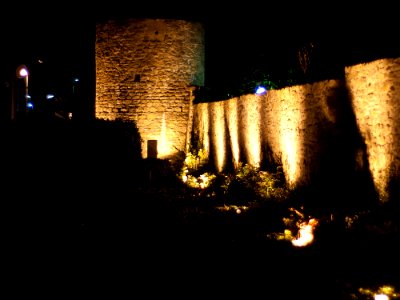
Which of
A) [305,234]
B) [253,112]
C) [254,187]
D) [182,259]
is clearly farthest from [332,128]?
[253,112]

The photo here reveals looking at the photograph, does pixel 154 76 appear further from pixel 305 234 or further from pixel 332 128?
pixel 305 234

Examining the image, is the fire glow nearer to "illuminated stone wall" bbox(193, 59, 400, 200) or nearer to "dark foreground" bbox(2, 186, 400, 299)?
"dark foreground" bbox(2, 186, 400, 299)

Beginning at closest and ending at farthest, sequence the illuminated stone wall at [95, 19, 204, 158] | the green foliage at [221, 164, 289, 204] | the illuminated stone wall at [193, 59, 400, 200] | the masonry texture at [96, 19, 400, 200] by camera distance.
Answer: the illuminated stone wall at [193, 59, 400, 200] → the masonry texture at [96, 19, 400, 200] → the green foliage at [221, 164, 289, 204] → the illuminated stone wall at [95, 19, 204, 158]

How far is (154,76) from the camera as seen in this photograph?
1603 centimetres

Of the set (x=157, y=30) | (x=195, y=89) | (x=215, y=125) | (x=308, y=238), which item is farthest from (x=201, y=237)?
(x=157, y=30)

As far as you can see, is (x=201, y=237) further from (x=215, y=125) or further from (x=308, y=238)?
(x=215, y=125)

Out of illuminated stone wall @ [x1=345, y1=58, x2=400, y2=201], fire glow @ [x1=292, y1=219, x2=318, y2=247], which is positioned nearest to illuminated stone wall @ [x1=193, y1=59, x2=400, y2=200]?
illuminated stone wall @ [x1=345, y1=58, x2=400, y2=201]

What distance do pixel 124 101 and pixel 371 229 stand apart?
12567mm

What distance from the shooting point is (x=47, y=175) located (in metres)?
8.79

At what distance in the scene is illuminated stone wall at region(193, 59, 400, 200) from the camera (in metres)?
5.77

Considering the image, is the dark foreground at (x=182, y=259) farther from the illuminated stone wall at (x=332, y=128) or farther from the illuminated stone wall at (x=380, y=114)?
the illuminated stone wall at (x=332, y=128)

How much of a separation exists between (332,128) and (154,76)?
10.1 meters

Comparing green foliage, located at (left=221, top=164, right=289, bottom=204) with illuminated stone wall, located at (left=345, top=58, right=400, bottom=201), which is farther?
green foliage, located at (left=221, top=164, right=289, bottom=204)

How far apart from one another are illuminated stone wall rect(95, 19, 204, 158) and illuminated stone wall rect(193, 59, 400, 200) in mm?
5291
